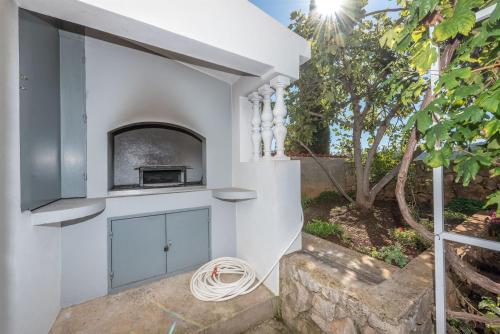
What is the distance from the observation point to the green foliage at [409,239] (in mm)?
2301

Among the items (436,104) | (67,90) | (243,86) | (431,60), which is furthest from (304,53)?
(67,90)

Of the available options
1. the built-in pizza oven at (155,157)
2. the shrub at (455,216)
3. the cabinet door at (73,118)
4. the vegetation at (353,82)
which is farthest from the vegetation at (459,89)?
the shrub at (455,216)

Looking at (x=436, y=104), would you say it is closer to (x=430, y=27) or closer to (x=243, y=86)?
(x=430, y=27)

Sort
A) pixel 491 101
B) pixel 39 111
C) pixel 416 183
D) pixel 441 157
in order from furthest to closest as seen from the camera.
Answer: pixel 416 183 → pixel 39 111 → pixel 441 157 → pixel 491 101

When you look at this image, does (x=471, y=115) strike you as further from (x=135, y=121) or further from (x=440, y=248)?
(x=135, y=121)

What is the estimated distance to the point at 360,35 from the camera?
2.64m

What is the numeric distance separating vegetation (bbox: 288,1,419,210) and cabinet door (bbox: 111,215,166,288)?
2.69 m

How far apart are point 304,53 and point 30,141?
2.29 metres

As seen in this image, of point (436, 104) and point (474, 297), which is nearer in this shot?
point (436, 104)

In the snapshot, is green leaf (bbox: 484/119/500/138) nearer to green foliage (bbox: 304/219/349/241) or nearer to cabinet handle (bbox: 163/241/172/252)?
green foliage (bbox: 304/219/349/241)

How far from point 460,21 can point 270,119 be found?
139 cm

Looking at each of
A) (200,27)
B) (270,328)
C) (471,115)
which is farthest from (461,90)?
(270,328)

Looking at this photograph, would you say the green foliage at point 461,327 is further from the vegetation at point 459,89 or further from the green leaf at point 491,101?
the green leaf at point 491,101

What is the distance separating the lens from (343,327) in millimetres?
1400
